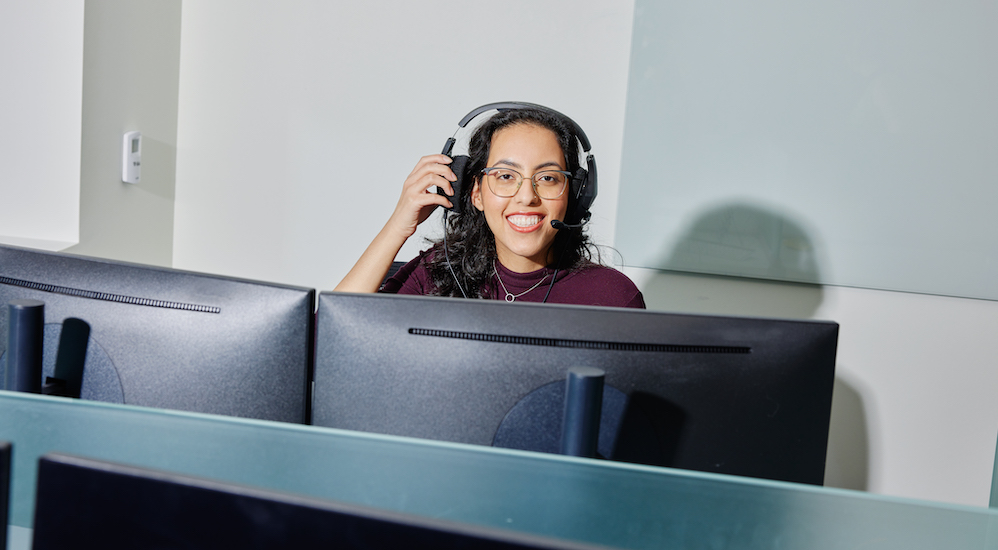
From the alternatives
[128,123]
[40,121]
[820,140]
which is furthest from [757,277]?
[40,121]

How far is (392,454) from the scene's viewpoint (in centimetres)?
57

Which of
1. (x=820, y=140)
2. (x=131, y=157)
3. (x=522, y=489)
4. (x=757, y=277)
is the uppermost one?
(x=820, y=140)

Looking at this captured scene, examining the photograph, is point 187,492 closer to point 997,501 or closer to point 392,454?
point 392,454

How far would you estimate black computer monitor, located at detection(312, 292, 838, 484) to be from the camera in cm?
76

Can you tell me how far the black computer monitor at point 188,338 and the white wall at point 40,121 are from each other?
1136 mm

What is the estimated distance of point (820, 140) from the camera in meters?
2.08

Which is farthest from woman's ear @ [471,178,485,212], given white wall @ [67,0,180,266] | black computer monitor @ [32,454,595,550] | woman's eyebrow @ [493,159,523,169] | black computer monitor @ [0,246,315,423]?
black computer monitor @ [32,454,595,550]

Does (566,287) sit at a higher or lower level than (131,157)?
lower

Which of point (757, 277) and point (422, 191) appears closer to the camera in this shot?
point (422, 191)

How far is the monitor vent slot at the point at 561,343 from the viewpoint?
0.76 m

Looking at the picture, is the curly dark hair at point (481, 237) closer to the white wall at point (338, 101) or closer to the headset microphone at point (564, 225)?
the headset microphone at point (564, 225)

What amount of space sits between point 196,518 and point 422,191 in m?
1.29

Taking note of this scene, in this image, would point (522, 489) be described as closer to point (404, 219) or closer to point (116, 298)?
point (116, 298)

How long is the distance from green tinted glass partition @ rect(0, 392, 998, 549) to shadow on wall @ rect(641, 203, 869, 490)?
1649 mm
